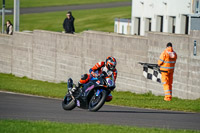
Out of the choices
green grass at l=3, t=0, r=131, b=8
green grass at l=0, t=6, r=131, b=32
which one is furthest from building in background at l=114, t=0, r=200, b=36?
green grass at l=3, t=0, r=131, b=8

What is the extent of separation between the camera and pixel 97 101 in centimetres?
1438

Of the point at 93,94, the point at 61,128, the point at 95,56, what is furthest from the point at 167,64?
the point at 95,56

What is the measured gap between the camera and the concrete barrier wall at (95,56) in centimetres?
1977

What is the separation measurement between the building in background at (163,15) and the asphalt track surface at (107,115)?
14999 mm

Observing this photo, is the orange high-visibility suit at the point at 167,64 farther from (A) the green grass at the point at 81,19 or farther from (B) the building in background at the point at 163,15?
(A) the green grass at the point at 81,19

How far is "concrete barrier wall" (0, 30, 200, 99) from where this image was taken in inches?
778

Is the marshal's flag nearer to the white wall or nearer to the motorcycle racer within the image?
the motorcycle racer

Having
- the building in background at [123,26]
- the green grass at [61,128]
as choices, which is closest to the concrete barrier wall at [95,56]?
the green grass at [61,128]

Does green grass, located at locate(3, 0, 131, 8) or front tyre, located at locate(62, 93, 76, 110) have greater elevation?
green grass, located at locate(3, 0, 131, 8)

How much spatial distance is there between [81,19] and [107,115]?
4983 centimetres

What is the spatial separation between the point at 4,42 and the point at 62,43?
5.88 m

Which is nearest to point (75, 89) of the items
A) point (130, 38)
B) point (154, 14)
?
point (130, 38)

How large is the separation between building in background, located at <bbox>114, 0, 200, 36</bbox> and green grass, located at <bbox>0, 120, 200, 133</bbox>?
18.6 m

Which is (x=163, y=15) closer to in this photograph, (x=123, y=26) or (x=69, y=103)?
(x=123, y=26)
